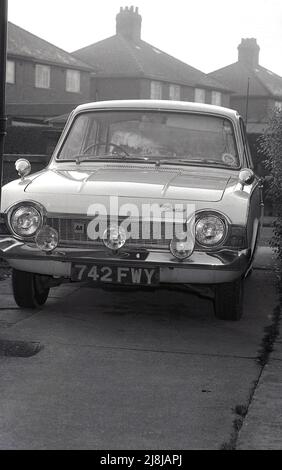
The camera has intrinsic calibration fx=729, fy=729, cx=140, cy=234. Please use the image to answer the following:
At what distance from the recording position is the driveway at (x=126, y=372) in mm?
3467

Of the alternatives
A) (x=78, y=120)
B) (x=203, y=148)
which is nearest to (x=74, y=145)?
(x=78, y=120)

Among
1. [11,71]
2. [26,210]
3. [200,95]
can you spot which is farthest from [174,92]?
[26,210]

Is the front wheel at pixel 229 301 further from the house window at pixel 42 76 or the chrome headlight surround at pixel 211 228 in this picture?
the house window at pixel 42 76

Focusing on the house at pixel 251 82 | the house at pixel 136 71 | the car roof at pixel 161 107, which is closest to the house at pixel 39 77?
the house at pixel 136 71

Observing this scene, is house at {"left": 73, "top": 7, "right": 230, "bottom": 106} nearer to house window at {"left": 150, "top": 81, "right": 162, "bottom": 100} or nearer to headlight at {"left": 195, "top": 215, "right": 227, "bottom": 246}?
house window at {"left": 150, "top": 81, "right": 162, "bottom": 100}

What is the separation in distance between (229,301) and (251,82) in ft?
188

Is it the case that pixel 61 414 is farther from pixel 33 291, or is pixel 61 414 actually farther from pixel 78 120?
pixel 78 120

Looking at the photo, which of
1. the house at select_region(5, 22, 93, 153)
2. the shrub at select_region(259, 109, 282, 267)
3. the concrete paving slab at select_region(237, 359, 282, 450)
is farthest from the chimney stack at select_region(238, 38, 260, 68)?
the concrete paving slab at select_region(237, 359, 282, 450)

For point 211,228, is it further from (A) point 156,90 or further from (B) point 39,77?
(A) point 156,90

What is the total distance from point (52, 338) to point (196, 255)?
3.89 ft

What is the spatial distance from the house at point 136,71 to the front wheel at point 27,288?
4410 cm

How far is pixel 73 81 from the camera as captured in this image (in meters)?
47.6

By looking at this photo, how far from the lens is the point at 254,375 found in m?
4.48

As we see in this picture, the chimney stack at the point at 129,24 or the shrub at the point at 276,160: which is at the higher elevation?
the chimney stack at the point at 129,24
